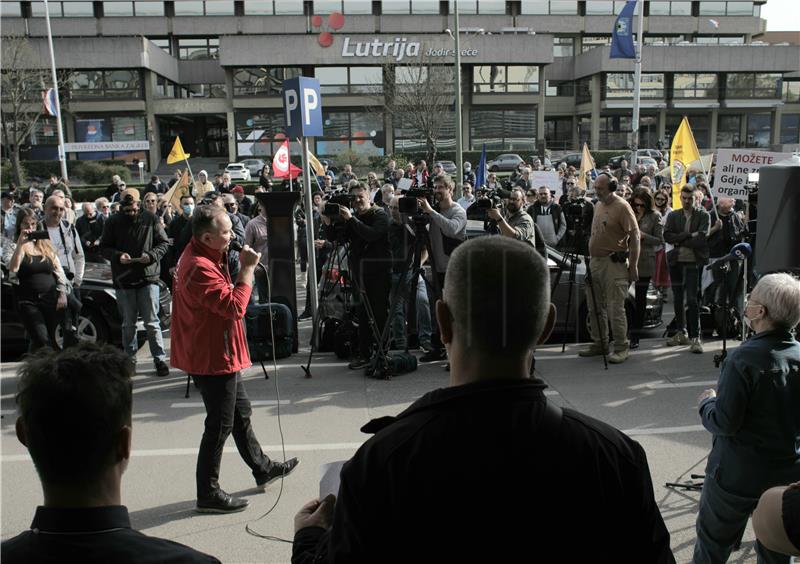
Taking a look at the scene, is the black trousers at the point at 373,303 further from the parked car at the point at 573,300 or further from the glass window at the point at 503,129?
the glass window at the point at 503,129

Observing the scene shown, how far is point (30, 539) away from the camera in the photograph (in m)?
1.60

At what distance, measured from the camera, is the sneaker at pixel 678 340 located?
8.71m

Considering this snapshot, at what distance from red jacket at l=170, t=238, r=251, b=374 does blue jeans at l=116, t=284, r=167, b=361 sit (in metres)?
3.48

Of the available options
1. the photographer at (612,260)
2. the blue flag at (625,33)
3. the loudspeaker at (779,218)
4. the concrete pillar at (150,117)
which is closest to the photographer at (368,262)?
the photographer at (612,260)

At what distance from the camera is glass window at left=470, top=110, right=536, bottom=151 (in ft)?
169

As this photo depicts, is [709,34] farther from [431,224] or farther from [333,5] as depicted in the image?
[431,224]

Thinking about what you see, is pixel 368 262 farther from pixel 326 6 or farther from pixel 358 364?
pixel 326 6

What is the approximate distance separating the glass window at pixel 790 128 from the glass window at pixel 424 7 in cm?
3048

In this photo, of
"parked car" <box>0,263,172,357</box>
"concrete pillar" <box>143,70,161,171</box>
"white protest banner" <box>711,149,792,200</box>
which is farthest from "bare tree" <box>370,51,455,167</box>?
"parked car" <box>0,263,172,357</box>

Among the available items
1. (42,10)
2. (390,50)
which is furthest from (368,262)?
(42,10)

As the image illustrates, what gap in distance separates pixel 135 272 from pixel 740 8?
65.8 m

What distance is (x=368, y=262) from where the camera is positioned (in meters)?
7.98

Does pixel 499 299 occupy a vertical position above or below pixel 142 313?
above

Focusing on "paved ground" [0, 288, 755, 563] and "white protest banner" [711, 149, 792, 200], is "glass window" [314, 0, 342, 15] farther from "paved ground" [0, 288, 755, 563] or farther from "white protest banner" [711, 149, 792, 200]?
"paved ground" [0, 288, 755, 563]
